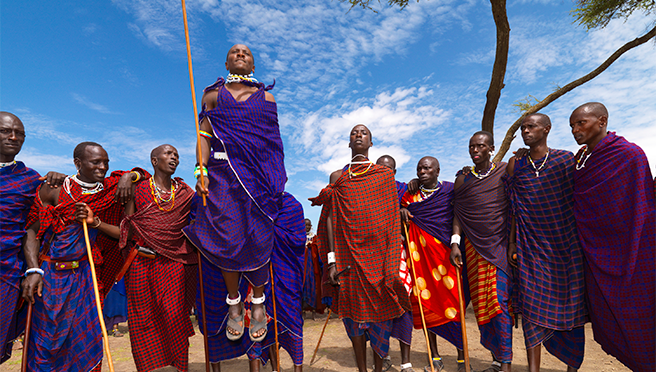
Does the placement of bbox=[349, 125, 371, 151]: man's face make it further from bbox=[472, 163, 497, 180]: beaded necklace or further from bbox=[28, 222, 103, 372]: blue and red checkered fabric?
bbox=[28, 222, 103, 372]: blue and red checkered fabric

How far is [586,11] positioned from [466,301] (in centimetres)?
1275

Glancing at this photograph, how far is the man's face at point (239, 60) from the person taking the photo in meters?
3.99

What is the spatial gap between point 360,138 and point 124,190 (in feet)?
9.30

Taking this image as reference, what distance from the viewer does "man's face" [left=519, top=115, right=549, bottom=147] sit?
4.14 m

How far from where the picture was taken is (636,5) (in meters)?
11.3

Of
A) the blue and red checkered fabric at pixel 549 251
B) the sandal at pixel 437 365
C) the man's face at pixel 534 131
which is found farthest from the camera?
the sandal at pixel 437 365

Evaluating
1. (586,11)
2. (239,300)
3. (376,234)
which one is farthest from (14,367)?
(586,11)

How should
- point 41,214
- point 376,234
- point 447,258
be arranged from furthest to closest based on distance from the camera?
1. point 447,258
2. point 376,234
3. point 41,214

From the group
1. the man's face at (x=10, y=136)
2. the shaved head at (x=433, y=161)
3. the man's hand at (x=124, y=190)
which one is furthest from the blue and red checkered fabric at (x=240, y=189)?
the shaved head at (x=433, y=161)

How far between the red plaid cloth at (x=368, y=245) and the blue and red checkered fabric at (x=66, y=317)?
9.04 ft

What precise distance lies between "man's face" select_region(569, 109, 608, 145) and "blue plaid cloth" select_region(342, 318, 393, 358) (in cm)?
297

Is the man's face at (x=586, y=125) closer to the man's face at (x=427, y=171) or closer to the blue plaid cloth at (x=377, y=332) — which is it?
the man's face at (x=427, y=171)

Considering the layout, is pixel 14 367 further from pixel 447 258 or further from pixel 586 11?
pixel 586 11

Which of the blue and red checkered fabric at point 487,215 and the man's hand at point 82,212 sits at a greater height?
the man's hand at point 82,212
